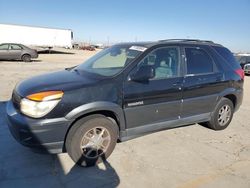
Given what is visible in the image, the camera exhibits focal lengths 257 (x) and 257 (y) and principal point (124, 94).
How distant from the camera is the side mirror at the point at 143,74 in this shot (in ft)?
12.8

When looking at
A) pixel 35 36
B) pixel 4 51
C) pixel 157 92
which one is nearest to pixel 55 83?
pixel 157 92

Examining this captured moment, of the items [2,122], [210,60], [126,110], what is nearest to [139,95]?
[126,110]

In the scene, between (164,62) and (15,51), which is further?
(15,51)

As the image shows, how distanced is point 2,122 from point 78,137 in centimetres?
256

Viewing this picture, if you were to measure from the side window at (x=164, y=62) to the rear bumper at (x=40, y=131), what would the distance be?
1677 mm

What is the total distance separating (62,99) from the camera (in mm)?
3406

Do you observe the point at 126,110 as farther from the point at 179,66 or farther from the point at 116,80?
the point at 179,66

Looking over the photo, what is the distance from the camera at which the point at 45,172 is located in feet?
11.6

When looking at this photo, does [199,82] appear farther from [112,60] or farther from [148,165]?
[148,165]

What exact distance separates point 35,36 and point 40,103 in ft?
107

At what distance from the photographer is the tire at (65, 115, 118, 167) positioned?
3.59 metres

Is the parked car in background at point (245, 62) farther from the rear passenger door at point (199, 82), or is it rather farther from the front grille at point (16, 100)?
the front grille at point (16, 100)

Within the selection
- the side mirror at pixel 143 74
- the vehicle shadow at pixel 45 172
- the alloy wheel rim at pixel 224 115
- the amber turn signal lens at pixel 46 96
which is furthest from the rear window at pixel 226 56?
the amber turn signal lens at pixel 46 96

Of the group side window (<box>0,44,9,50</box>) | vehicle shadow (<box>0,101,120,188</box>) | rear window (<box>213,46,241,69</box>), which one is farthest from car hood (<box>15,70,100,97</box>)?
side window (<box>0,44,9,50</box>)
